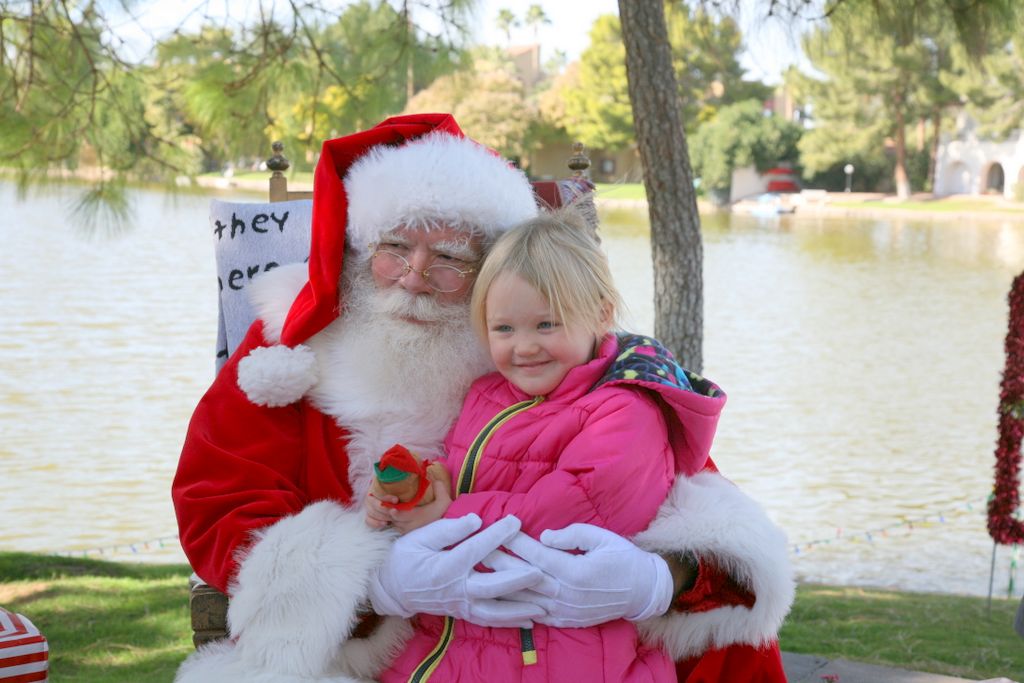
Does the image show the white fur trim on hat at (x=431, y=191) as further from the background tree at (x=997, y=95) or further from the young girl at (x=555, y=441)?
the background tree at (x=997, y=95)

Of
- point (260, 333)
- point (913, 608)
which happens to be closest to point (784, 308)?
point (913, 608)

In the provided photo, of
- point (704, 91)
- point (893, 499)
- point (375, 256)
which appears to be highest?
point (704, 91)

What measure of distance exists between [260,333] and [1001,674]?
9.06ft

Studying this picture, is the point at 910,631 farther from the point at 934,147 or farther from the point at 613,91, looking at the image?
the point at 613,91

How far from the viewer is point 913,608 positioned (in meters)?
4.68

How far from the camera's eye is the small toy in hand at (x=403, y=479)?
187cm

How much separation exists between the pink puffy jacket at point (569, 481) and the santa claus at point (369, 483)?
0.04m

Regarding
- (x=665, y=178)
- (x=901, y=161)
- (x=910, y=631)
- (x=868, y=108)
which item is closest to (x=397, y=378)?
(x=665, y=178)

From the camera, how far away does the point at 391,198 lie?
2150mm

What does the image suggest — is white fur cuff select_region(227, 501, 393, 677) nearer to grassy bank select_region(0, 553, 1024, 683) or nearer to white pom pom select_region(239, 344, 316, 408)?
white pom pom select_region(239, 344, 316, 408)

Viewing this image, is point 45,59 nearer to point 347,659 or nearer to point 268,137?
point 268,137

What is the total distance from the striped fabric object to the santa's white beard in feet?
2.18

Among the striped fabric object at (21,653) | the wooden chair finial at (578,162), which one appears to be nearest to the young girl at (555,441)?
the striped fabric object at (21,653)

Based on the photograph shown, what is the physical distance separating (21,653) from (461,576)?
35.1 inches
